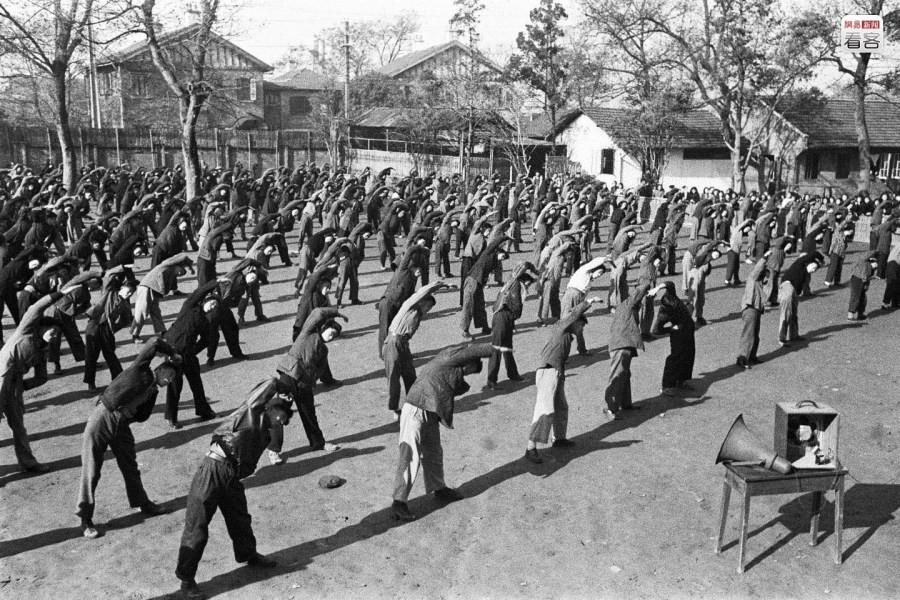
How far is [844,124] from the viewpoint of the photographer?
137 ft

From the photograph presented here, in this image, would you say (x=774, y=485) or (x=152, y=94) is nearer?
(x=774, y=485)

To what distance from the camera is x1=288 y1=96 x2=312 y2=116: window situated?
191 feet

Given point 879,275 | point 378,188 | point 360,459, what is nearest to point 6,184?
point 378,188

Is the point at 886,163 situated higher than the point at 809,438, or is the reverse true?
the point at 886,163

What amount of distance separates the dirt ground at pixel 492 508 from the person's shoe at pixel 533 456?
0.39 ft

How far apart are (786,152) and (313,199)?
26.9m

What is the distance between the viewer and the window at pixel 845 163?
135 feet

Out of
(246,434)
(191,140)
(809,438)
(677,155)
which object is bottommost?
(809,438)

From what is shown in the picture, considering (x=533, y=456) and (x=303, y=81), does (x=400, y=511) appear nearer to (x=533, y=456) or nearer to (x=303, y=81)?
(x=533, y=456)

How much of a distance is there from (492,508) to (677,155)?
34893mm

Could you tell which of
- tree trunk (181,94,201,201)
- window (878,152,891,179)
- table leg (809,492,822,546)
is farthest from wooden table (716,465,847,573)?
window (878,152,891,179)

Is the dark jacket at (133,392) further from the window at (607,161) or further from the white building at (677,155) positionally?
the window at (607,161)

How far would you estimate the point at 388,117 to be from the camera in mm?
44438

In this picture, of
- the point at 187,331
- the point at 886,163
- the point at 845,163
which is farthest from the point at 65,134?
the point at 886,163
